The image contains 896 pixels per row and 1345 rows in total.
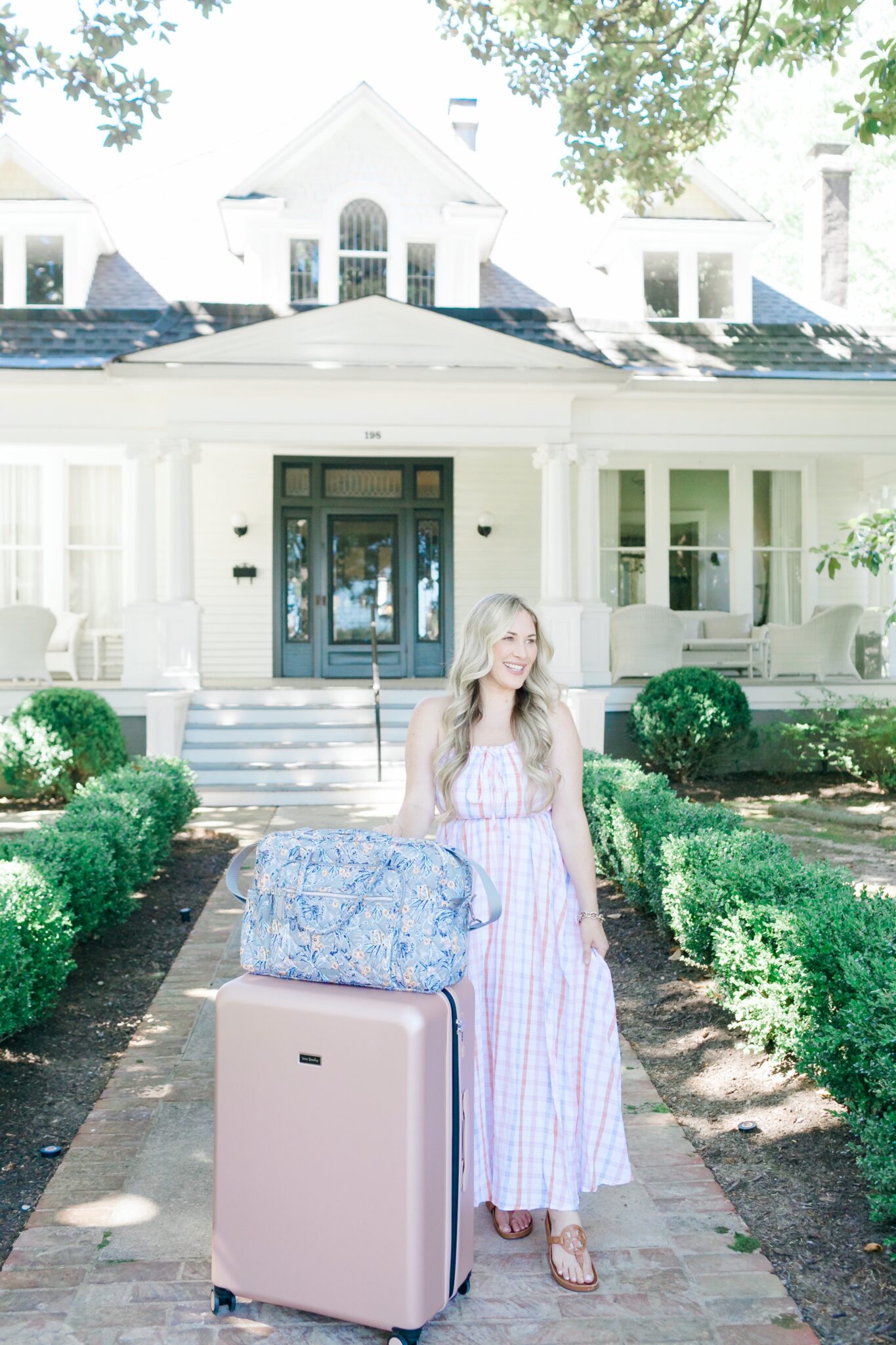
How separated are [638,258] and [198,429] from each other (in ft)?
20.5

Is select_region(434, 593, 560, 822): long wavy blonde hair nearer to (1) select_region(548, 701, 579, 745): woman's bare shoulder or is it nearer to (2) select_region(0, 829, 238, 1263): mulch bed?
(1) select_region(548, 701, 579, 745): woman's bare shoulder

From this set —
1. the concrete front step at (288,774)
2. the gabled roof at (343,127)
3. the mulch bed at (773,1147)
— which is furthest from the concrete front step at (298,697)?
the mulch bed at (773,1147)

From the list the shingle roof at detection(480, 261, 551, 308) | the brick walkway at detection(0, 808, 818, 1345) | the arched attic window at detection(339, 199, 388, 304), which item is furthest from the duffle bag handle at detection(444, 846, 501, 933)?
the shingle roof at detection(480, 261, 551, 308)

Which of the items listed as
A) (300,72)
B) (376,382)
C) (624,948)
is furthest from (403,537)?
(300,72)

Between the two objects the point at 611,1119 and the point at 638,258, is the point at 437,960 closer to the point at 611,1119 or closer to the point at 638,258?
the point at 611,1119

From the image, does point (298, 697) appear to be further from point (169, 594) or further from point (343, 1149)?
point (343, 1149)

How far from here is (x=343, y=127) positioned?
45.4ft

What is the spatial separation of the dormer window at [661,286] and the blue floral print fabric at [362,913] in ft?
43.9

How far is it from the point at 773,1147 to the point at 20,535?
13.1 metres

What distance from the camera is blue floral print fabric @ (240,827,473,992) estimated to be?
8.11 ft

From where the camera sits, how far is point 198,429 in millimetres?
11812

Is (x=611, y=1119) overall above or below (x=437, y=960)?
below

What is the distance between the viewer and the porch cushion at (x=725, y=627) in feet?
47.6

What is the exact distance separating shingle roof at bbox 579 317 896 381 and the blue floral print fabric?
10804mm
